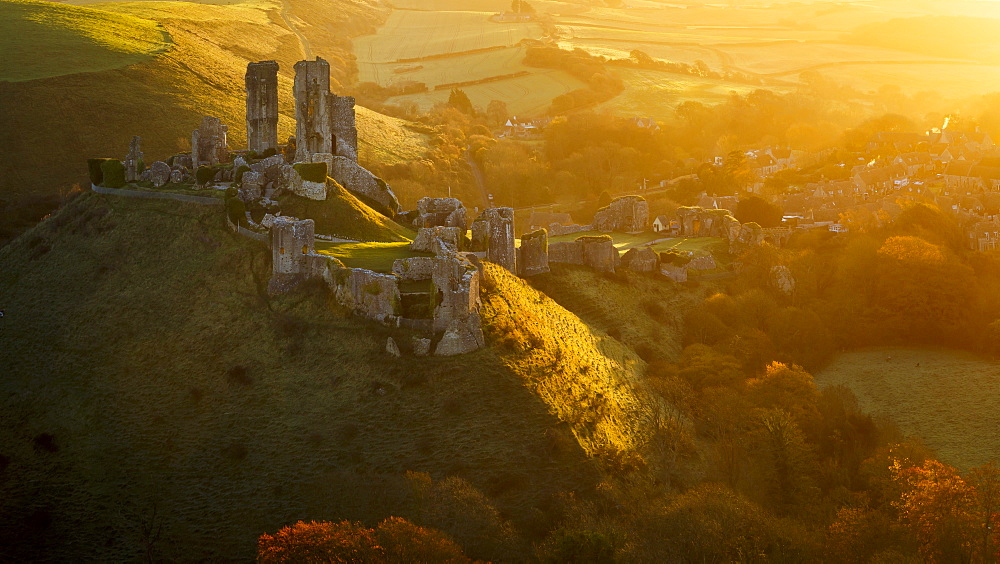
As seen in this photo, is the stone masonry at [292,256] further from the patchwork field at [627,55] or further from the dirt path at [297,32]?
the dirt path at [297,32]

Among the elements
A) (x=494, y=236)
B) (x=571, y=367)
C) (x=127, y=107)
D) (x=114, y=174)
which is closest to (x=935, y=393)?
(x=571, y=367)

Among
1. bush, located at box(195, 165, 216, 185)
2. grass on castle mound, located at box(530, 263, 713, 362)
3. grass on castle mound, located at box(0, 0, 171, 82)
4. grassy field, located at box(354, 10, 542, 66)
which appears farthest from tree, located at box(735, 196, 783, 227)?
grassy field, located at box(354, 10, 542, 66)

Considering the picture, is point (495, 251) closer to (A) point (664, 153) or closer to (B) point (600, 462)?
(B) point (600, 462)

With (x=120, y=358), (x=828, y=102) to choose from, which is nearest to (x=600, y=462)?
(x=120, y=358)

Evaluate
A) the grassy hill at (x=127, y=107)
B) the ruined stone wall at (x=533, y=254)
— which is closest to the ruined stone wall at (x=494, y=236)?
the ruined stone wall at (x=533, y=254)

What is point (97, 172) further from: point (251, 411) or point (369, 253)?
point (251, 411)

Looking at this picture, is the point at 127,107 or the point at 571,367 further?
the point at 127,107

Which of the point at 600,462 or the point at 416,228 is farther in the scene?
the point at 416,228

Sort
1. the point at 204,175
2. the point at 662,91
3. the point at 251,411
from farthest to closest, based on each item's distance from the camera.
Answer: the point at 662,91 < the point at 204,175 < the point at 251,411
